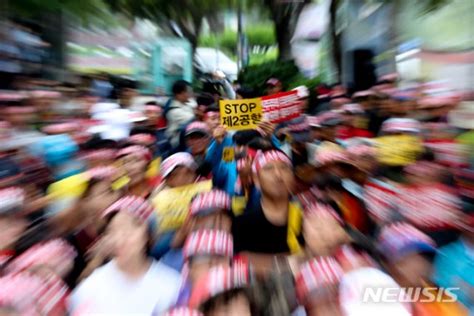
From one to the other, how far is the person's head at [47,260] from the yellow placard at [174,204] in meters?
0.57

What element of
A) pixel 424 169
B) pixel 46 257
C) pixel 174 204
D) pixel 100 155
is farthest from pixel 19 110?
pixel 424 169

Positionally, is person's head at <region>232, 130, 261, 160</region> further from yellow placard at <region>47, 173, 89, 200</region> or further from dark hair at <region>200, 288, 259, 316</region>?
dark hair at <region>200, 288, 259, 316</region>

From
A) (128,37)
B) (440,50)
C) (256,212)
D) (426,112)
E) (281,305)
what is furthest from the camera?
(128,37)

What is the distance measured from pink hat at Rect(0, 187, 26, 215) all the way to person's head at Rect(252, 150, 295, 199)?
1.55 metres

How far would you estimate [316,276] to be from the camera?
201 cm

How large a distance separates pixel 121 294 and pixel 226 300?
58 cm

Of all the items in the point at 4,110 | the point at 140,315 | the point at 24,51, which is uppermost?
the point at 24,51

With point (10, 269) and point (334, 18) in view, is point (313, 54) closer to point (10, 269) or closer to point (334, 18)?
point (334, 18)

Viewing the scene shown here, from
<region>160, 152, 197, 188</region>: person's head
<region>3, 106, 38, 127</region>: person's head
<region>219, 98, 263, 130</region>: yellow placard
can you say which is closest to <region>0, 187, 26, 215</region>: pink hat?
<region>160, 152, 197, 188</region>: person's head

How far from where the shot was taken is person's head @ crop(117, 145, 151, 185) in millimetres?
3594

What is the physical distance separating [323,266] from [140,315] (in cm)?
86

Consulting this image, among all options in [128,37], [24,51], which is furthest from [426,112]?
[128,37]

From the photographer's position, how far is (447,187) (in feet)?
10.00

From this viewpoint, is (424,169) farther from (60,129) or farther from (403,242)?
(60,129)
